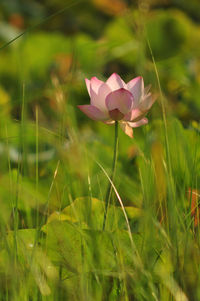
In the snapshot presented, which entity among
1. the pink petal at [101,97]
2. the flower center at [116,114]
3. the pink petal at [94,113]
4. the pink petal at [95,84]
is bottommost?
the flower center at [116,114]

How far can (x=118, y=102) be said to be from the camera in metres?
0.71

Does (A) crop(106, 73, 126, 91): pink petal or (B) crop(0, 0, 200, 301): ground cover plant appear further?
(A) crop(106, 73, 126, 91): pink petal

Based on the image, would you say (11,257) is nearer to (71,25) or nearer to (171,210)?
(171,210)

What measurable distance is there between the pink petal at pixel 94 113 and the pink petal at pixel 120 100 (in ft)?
0.08

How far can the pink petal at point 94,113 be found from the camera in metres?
0.73

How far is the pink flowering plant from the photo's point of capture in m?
0.71

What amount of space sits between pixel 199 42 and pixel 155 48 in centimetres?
23

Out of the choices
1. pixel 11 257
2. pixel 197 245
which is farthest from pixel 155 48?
pixel 11 257

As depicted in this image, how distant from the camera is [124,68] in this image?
247 cm

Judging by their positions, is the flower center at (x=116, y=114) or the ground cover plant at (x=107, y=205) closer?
the ground cover plant at (x=107, y=205)

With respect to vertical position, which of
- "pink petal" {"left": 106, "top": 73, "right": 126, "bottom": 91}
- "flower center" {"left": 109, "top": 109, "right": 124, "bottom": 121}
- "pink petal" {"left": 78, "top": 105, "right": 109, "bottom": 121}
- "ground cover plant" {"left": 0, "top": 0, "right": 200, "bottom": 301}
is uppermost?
"pink petal" {"left": 106, "top": 73, "right": 126, "bottom": 91}

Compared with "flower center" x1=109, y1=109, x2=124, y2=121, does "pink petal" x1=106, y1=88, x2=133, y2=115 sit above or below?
above

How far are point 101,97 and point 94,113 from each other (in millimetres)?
27

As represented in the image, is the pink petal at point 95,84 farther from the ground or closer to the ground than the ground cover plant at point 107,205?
farther from the ground
